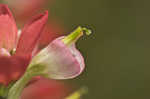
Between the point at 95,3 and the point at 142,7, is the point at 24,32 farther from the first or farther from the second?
the point at 142,7

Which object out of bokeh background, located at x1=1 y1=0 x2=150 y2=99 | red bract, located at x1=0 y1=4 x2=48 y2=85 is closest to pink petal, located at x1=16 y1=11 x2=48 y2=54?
red bract, located at x1=0 y1=4 x2=48 y2=85

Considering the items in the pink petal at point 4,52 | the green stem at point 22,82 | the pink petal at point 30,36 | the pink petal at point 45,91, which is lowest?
the pink petal at point 45,91

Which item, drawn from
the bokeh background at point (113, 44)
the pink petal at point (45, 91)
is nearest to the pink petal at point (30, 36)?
the pink petal at point (45, 91)

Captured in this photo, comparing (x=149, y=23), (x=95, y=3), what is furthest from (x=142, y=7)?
(x=95, y=3)

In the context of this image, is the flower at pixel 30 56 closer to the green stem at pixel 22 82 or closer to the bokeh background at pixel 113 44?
the green stem at pixel 22 82

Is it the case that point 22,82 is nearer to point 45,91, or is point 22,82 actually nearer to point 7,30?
point 7,30

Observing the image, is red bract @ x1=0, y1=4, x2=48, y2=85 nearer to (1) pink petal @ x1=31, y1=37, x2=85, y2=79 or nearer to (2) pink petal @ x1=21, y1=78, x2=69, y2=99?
(1) pink petal @ x1=31, y1=37, x2=85, y2=79

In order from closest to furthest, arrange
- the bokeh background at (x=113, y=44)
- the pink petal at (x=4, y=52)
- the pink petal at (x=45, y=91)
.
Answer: the pink petal at (x=4, y=52) → the pink petal at (x=45, y=91) → the bokeh background at (x=113, y=44)
